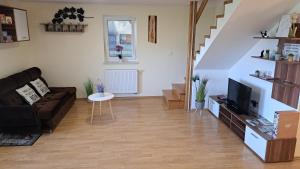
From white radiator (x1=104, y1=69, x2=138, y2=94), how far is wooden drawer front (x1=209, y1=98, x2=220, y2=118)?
1927 millimetres

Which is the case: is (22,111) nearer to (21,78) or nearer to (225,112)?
(21,78)

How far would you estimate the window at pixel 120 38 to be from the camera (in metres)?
5.50

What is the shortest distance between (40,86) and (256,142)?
424 centimetres

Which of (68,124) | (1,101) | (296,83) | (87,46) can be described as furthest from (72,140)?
(296,83)

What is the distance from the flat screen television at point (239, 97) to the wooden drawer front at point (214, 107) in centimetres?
27

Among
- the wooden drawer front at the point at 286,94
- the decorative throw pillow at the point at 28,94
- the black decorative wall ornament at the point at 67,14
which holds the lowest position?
the decorative throw pillow at the point at 28,94

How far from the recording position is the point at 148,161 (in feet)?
10.0

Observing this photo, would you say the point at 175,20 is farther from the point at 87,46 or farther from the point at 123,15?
the point at 87,46

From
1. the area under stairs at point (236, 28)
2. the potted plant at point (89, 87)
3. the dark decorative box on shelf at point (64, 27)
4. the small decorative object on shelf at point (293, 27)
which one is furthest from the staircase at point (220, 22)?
the dark decorative box on shelf at point (64, 27)

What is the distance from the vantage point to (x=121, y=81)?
5672 mm

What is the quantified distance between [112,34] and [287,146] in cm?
436

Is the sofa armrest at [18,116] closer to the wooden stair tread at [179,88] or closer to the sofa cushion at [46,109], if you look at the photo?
the sofa cushion at [46,109]

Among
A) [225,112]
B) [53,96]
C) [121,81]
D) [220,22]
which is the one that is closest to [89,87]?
[121,81]

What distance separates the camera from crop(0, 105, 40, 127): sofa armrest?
3479 mm
